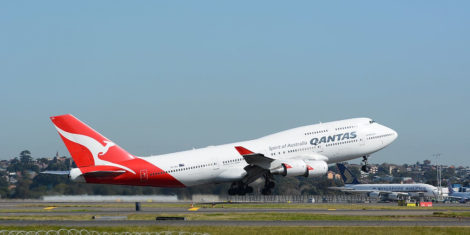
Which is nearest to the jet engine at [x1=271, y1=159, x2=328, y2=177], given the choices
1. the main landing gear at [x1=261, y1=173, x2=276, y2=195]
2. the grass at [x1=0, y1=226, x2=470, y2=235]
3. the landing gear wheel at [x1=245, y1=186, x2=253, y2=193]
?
the main landing gear at [x1=261, y1=173, x2=276, y2=195]

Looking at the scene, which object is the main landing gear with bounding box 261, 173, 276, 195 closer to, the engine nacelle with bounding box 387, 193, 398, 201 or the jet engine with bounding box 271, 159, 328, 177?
the jet engine with bounding box 271, 159, 328, 177

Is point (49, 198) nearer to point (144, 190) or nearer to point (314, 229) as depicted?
point (144, 190)

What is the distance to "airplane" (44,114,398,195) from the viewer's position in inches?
2579

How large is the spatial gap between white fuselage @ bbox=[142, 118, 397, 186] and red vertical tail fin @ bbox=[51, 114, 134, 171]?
377 centimetres

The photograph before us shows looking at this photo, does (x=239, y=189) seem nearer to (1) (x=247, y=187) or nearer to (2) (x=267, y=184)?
(1) (x=247, y=187)

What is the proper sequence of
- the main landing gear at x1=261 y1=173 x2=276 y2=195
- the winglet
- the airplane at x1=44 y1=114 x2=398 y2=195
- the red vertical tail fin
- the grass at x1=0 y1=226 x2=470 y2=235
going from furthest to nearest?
the main landing gear at x1=261 y1=173 x2=276 y2=195 → the winglet → the airplane at x1=44 y1=114 x2=398 y2=195 → the red vertical tail fin → the grass at x1=0 y1=226 x2=470 y2=235

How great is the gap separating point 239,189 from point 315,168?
8.22 meters

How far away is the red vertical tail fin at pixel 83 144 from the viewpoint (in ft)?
213

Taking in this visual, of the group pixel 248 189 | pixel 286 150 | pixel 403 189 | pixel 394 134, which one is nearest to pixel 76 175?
pixel 248 189

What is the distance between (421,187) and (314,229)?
9308 cm

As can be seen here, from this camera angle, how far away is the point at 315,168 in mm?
70438

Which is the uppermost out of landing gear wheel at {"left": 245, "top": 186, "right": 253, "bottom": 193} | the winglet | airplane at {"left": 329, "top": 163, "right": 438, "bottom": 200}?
the winglet

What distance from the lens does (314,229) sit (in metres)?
43.3

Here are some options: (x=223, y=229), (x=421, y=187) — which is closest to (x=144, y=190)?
(x=223, y=229)
